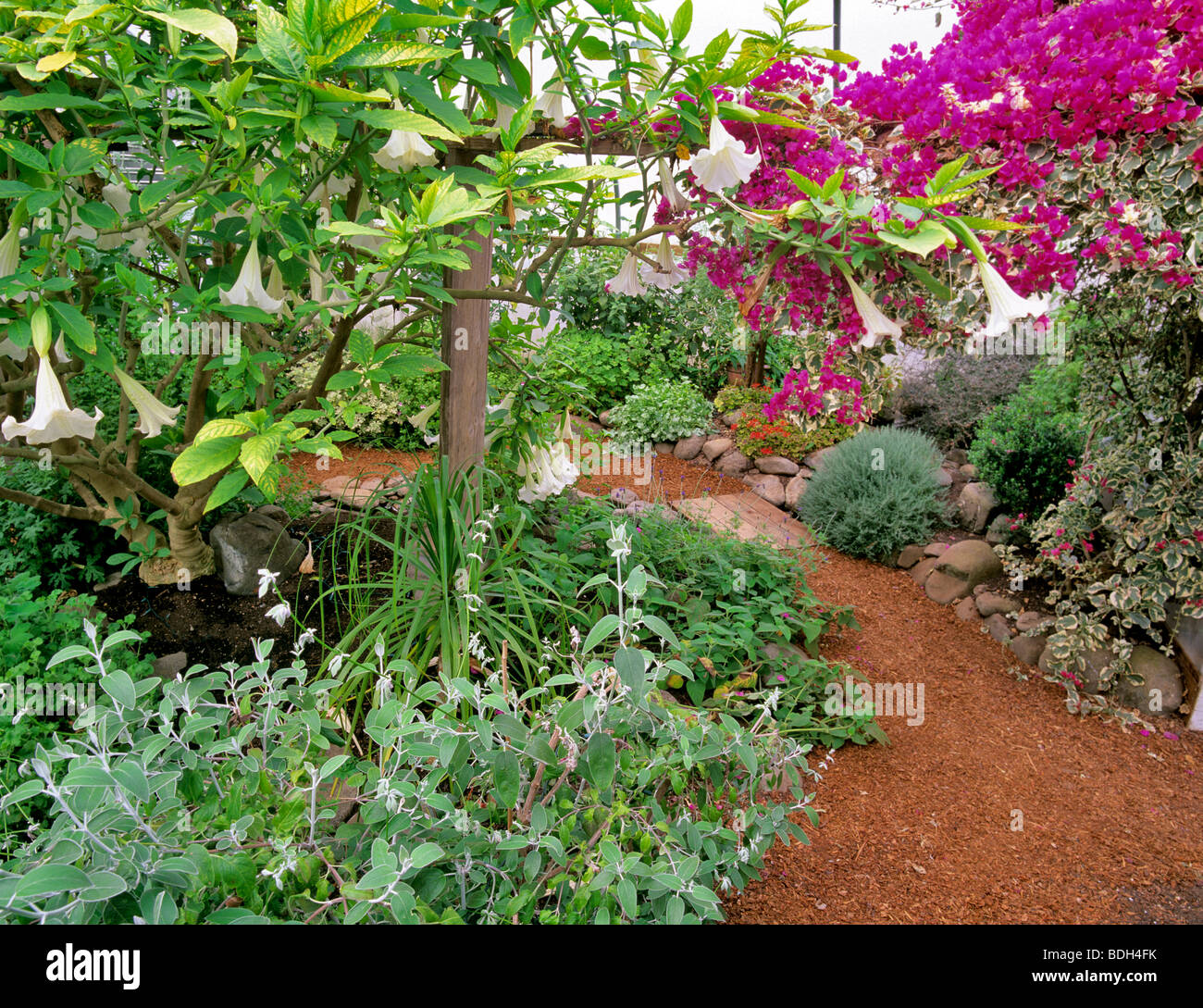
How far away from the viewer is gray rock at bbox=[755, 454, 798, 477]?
5.41m

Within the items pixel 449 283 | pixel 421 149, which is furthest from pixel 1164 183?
pixel 449 283

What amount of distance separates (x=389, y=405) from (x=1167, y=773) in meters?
4.63

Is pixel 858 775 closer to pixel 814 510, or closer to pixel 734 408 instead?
pixel 814 510

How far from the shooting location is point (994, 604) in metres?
3.67

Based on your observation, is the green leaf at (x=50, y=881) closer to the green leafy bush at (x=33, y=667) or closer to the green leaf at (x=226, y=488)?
the green leaf at (x=226, y=488)

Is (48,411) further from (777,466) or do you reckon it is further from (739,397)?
(739,397)

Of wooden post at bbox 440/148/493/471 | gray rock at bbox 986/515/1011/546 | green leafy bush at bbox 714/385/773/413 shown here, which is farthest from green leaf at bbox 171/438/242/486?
green leafy bush at bbox 714/385/773/413

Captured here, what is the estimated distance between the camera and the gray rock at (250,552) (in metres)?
2.82

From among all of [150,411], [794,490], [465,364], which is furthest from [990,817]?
[794,490]

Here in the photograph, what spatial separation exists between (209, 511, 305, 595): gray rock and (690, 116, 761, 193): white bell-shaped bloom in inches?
74.0

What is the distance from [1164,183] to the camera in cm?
193

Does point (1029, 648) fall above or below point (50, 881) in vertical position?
below

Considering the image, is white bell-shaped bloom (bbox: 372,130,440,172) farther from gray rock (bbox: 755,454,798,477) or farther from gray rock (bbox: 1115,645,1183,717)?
gray rock (bbox: 755,454,798,477)

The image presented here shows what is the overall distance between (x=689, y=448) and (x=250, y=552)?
3.68 m
